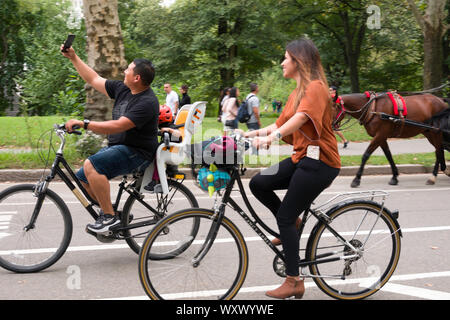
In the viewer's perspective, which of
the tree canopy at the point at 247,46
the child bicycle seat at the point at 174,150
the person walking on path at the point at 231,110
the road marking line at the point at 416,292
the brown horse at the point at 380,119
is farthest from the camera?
the tree canopy at the point at 247,46

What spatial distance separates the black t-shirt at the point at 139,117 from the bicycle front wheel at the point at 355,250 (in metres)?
1.71

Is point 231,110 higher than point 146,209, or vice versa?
point 231,110

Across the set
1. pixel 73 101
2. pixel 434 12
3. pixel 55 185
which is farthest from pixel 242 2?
pixel 55 185

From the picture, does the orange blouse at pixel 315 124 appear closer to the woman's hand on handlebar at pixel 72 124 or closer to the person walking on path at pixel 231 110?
the woman's hand on handlebar at pixel 72 124

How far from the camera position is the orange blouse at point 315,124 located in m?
3.48

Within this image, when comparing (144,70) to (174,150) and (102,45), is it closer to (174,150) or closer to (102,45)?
(174,150)

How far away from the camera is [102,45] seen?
11.1m

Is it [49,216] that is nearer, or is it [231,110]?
[49,216]

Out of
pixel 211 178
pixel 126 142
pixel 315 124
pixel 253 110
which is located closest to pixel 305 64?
pixel 315 124

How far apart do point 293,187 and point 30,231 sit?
2.43 m

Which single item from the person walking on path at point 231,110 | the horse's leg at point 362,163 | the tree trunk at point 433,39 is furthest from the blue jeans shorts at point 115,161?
the tree trunk at point 433,39

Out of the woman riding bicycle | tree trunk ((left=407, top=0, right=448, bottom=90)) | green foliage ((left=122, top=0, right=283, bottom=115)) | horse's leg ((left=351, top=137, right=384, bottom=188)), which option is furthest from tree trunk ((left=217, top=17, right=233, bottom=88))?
the woman riding bicycle

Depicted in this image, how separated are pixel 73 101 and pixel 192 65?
2111 centimetres

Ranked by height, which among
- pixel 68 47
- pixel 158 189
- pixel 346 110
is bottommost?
pixel 158 189
